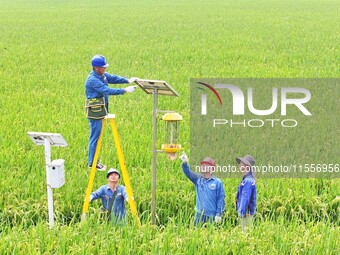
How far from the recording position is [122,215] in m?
5.27

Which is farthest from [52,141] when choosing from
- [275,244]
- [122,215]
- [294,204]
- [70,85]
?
[70,85]

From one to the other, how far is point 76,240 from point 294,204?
2.69 m

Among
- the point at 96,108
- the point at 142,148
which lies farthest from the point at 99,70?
the point at 142,148

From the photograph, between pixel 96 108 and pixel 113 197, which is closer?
pixel 113 197

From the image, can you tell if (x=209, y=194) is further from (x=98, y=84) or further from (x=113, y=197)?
(x=98, y=84)

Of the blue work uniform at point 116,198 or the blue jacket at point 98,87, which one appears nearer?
the blue work uniform at point 116,198

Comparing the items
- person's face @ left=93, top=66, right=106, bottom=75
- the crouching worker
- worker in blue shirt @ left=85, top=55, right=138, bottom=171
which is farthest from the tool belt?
the crouching worker

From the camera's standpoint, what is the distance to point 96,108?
562 centimetres

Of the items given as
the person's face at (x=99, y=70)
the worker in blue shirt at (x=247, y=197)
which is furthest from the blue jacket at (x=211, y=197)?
the person's face at (x=99, y=70)

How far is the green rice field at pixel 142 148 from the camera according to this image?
4.35 metres

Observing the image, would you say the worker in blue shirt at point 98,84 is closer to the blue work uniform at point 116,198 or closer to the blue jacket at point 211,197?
the blue work uniform at point 116,198

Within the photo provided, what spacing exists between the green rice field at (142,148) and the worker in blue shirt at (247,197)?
0.15 m

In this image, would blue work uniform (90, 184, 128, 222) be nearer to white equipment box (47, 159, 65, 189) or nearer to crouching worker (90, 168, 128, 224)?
crouching worker (90, 168, 128, 224)

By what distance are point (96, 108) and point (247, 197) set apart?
1.87 m
